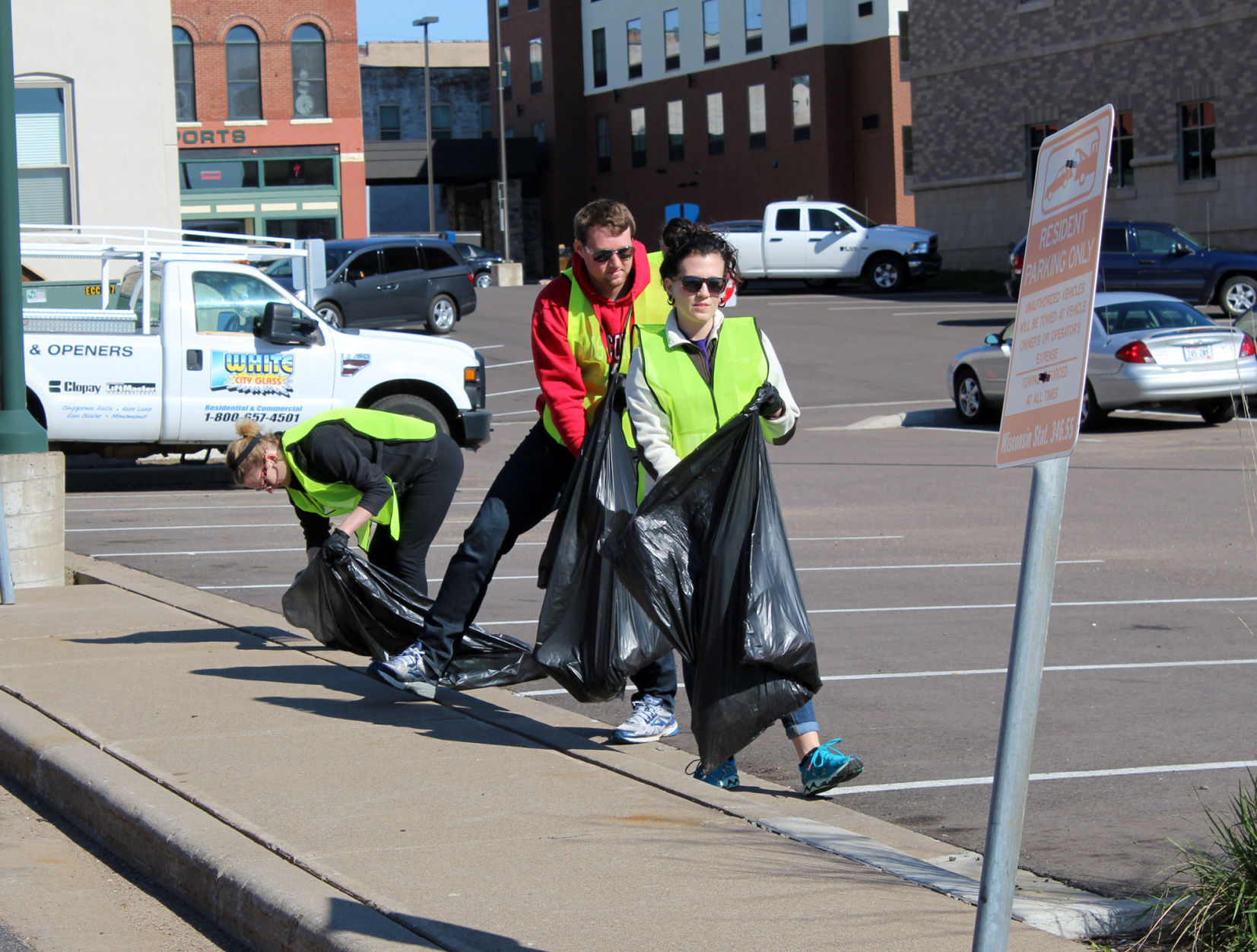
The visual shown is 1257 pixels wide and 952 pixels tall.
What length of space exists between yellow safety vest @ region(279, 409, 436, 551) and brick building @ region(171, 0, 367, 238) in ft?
126

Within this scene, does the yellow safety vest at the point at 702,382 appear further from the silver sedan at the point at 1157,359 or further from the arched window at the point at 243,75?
the arched window at the point at 243,75

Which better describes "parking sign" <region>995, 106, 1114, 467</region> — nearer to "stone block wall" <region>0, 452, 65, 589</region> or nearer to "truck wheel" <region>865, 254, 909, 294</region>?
"stone block wall" <region>0, 452, 65, 589</region>

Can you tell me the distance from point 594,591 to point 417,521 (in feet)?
6.02

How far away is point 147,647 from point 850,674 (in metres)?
3.34

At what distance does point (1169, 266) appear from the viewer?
2661 centimetres

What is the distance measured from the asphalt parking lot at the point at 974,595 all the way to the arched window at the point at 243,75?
27.8 m

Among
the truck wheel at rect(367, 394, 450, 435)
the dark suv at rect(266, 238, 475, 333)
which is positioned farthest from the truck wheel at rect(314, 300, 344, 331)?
the truck wheel at rect(367, 394, 450, 435)

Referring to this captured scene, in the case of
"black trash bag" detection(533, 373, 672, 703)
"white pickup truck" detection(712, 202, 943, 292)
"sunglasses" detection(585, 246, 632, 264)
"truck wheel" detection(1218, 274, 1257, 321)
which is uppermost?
"white pickup truck" detection(712, 202, 943, 292)

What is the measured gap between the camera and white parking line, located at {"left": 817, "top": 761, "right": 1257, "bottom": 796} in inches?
202

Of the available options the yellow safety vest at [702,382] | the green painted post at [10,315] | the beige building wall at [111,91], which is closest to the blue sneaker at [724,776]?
the yellow safety vest at [702,382]

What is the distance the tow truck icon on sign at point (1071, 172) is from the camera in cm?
275

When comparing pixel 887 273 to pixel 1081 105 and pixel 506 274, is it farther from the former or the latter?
pixel 506 274

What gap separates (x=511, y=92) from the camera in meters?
63.5

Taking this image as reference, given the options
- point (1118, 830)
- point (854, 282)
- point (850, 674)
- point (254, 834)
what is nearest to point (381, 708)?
point (254, 834)
